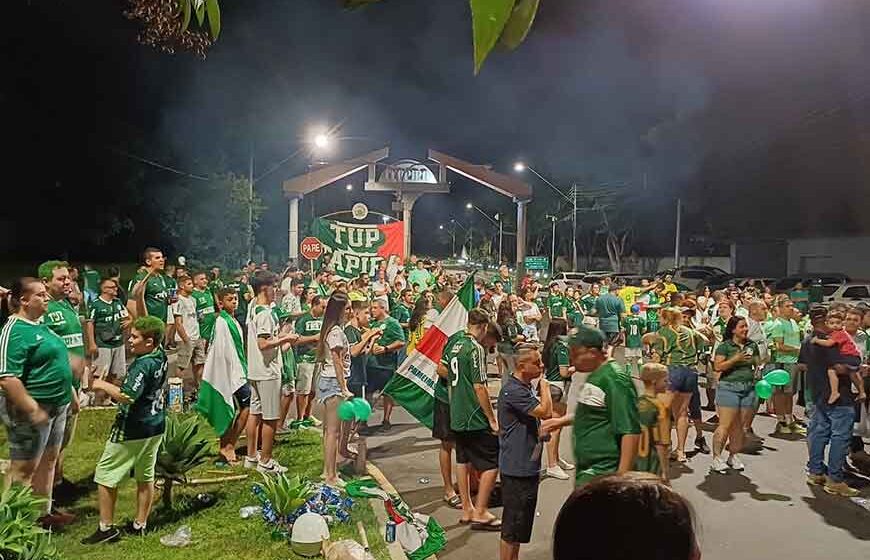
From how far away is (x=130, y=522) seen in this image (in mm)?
5586

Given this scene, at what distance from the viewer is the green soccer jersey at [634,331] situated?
1246 centimetres

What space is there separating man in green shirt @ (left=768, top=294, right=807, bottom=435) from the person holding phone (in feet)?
7.98

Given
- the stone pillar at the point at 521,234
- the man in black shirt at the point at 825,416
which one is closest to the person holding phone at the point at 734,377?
the man in black shirt at the point at 825,416

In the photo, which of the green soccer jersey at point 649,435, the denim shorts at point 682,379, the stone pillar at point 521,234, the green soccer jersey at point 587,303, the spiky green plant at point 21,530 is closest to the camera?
the spiky green plant at point 21,530

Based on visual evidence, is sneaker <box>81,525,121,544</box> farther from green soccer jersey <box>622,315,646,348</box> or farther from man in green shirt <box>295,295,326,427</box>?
green soccer jersey <box>622,315,646,348</box>

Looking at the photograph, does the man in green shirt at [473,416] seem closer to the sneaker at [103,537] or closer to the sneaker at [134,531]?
the sneaker at [134,531]

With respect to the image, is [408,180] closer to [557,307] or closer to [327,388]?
[557,307]

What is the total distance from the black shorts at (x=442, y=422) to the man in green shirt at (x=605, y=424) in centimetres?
240

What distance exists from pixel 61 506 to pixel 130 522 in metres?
0.92

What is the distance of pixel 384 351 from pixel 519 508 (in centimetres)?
455

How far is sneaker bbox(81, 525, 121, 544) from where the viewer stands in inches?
205

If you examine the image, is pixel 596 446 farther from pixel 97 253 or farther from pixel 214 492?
pixel 97 253

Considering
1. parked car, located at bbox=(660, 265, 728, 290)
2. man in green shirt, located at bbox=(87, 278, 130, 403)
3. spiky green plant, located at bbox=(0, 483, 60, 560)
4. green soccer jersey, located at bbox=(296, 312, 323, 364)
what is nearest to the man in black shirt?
green soccer jersey, located at bbox=(296, 312, 323, 364)

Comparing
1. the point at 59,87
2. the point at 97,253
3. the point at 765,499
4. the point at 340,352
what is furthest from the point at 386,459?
the point at 97,253
